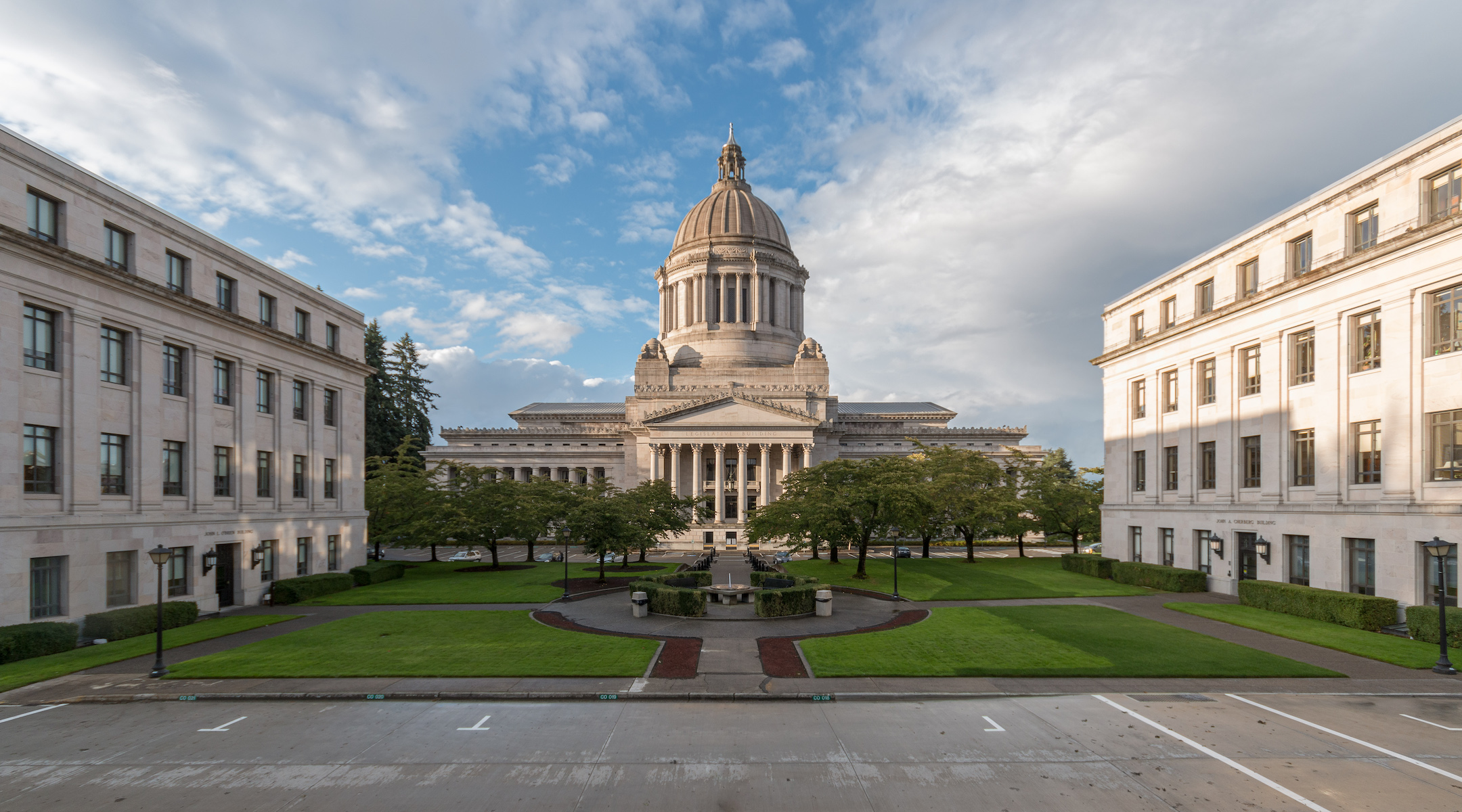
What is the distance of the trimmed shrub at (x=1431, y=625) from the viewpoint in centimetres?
2220

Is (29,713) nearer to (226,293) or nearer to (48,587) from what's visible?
(48,587)

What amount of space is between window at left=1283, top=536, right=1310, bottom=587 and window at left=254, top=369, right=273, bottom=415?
1976 inches

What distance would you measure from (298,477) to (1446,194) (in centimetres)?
5338

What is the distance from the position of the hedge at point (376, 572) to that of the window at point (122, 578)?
13129mm

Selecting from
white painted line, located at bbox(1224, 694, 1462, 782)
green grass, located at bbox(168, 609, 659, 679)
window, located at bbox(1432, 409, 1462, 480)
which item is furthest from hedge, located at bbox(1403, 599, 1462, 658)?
green grass, located at bbox(168, 609, 659, 679)

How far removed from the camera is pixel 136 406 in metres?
29.1

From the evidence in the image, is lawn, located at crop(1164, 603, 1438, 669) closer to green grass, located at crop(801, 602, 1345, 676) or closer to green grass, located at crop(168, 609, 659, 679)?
green grass, located at crop(801, 602, 1345, 676)

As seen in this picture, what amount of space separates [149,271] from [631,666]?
26739 millimetres

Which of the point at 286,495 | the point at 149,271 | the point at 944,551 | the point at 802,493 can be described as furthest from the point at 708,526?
the point at 149,271

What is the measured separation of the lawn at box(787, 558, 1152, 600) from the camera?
37.0 metres

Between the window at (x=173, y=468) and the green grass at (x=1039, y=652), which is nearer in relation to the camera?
the green grass at (x=1039, y=652)

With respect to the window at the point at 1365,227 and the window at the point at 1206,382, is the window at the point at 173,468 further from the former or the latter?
the window at the point at 1365,227

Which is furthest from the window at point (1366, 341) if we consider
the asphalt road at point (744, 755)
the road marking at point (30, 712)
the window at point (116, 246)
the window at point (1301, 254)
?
the window at point (116, 246)

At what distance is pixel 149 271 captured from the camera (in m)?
29.8
